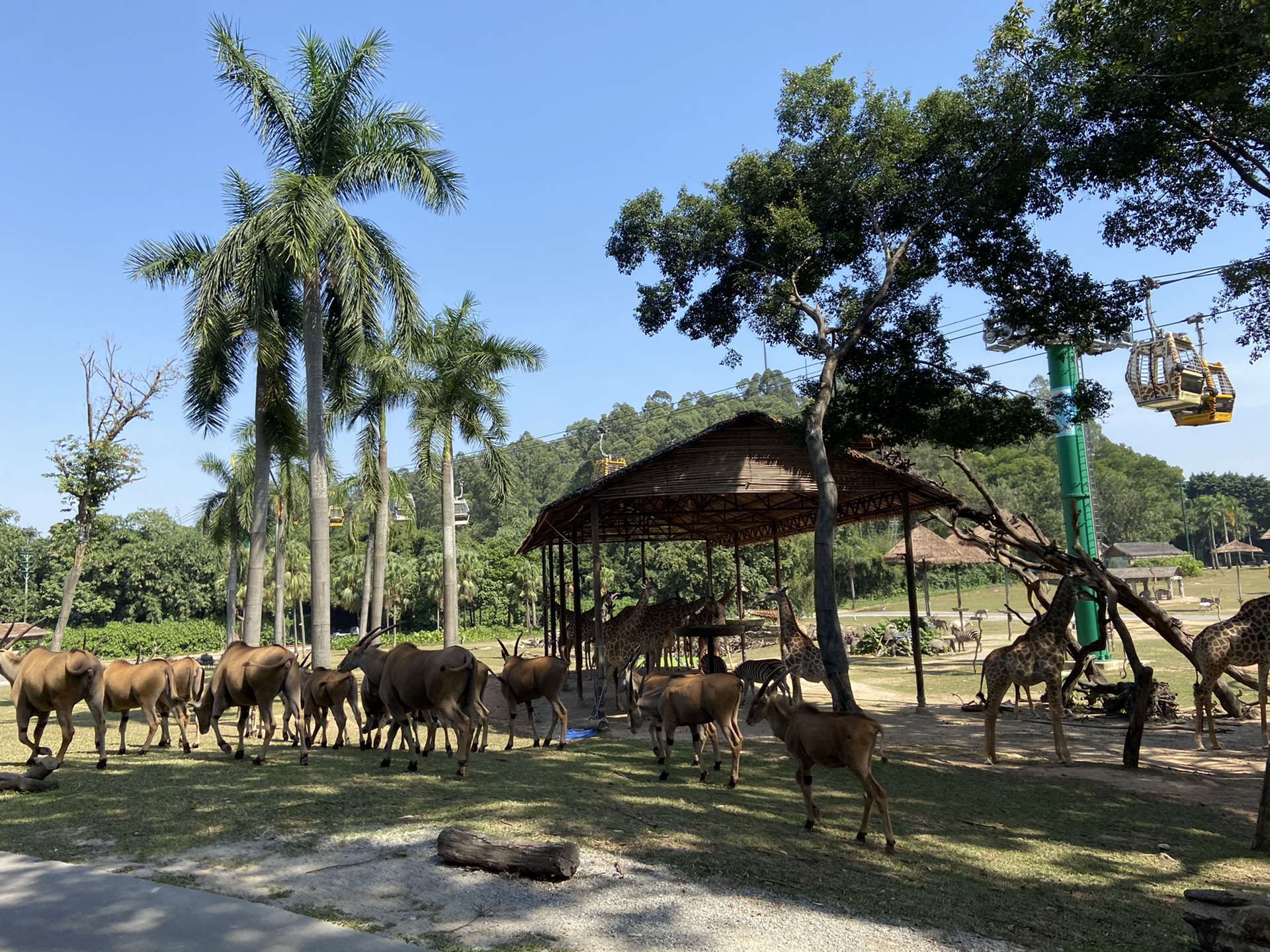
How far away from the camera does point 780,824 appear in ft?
25.7

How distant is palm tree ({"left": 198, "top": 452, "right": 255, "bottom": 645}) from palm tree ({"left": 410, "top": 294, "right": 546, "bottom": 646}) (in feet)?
39.1

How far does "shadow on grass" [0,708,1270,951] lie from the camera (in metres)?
6.00

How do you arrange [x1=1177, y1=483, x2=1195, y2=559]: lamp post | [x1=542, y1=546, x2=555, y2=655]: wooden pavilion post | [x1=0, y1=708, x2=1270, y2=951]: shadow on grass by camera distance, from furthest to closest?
1. [x1=1177, y1=483, x2=1195, y2=559]: lamp post
2. [x1=542, y1=546, x2=555, y2=655]: wooden pavilion post
3. [x1=0, y1=708, x2=1270, y2=951]: shadow on grass

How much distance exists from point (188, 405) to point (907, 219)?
1513cm

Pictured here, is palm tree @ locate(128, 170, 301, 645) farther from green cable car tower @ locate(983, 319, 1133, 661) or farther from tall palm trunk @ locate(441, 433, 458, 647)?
green cable car tower @ locate(983, 319, 1133, 661)

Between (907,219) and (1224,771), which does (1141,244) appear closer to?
(907,219)

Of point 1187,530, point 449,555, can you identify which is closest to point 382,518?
point 449,555

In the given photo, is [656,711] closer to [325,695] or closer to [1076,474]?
[325,695]

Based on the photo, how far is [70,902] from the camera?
529 cm

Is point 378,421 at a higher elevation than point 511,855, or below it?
higher

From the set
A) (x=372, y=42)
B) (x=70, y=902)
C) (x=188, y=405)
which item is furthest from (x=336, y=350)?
(x=70, y=902)

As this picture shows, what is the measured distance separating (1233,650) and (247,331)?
18.2 meters

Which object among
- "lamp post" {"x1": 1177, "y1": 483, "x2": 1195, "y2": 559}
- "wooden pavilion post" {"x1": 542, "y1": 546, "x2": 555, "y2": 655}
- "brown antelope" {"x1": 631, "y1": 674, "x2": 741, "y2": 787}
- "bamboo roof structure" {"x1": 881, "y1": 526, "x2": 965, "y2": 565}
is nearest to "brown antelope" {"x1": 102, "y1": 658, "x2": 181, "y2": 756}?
"brown antelope" {"x1": 631, "y1": 674, "x2": 741, "y2": 787}

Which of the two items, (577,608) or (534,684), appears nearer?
(534,684)
